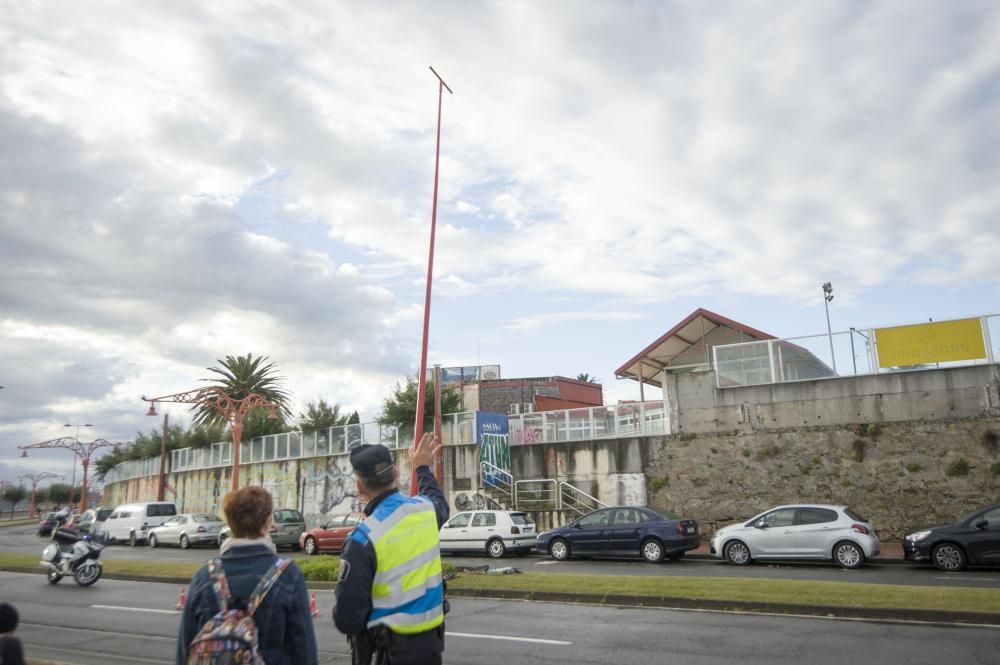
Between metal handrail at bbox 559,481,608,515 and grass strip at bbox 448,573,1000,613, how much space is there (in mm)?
13598

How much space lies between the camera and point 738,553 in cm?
1886

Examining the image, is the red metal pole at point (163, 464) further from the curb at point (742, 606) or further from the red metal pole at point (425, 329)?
the red metal pole at point (425, 329)

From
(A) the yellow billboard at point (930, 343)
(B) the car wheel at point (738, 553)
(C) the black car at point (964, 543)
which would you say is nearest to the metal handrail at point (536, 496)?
(B) the car wheel at point (738, 553)

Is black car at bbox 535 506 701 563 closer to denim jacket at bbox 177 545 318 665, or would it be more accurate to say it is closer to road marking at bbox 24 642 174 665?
road marking at bbox 24 642 174 665

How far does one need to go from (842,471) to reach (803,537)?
271 inches

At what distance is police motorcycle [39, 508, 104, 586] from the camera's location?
16578mm

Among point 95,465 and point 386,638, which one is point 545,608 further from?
point 95,465

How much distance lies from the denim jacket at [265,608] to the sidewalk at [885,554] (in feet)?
59.0

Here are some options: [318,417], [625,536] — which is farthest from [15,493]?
[625,536]

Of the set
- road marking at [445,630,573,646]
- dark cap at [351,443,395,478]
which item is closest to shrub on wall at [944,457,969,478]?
road marking at [445,630,573,646]

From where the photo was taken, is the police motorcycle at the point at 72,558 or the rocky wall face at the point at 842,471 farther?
the rocky wall face at the point at 842,471

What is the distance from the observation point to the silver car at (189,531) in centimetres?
3120

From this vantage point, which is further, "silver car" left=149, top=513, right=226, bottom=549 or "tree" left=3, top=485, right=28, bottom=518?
"tree" left=3, top=485, right=28, bottom=518

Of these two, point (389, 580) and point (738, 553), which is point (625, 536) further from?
point (389, 580)
